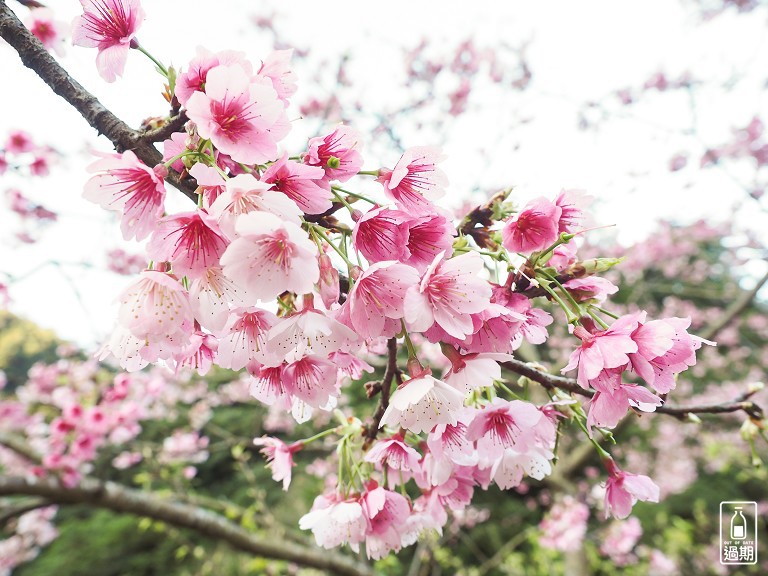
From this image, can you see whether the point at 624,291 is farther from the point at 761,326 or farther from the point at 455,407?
the point at 455,407

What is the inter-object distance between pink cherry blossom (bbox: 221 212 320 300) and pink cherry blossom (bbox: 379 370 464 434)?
230mm

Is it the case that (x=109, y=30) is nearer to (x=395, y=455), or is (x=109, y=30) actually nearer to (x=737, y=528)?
(x=395, y=455)

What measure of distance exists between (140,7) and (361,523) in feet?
3.47

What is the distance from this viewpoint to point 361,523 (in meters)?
0.90

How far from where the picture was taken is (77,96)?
0.79 meters

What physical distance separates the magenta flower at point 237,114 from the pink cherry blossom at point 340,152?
78 mm

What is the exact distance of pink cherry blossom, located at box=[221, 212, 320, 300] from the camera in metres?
0.58

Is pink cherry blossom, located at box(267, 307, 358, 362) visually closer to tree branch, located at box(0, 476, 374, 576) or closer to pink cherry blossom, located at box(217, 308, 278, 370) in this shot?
pink cherry blossom, located at box(217, 308, 278, 370)

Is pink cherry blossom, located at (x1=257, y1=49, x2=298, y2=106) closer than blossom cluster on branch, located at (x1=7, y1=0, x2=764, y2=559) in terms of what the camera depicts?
No

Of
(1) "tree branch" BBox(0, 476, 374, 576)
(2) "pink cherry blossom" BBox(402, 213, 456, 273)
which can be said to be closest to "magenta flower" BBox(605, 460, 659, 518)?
(2) "pink cherry blossom" BBox(402, 213, 456, 273)

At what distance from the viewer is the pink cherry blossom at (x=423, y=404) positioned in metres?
0.71

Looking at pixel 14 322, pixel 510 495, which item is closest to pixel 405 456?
pixel 510 495

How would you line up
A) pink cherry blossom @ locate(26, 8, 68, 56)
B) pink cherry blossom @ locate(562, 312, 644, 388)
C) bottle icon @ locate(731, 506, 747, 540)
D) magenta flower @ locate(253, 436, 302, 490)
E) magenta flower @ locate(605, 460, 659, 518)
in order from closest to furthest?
pink cherry blossom @ locate(562, 312, 644, 388) → magenta flower @ locate(605, 460, 659, 518) → magenta flower @ locate(253, 436, 302, 490) → pink cherry blossom @ locate(26, 8, 68, 56) → bottle icon @ locate(731, 506, 747, 540)

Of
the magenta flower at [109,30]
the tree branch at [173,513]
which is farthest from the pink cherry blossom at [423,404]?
the tree branch at [173,513]
